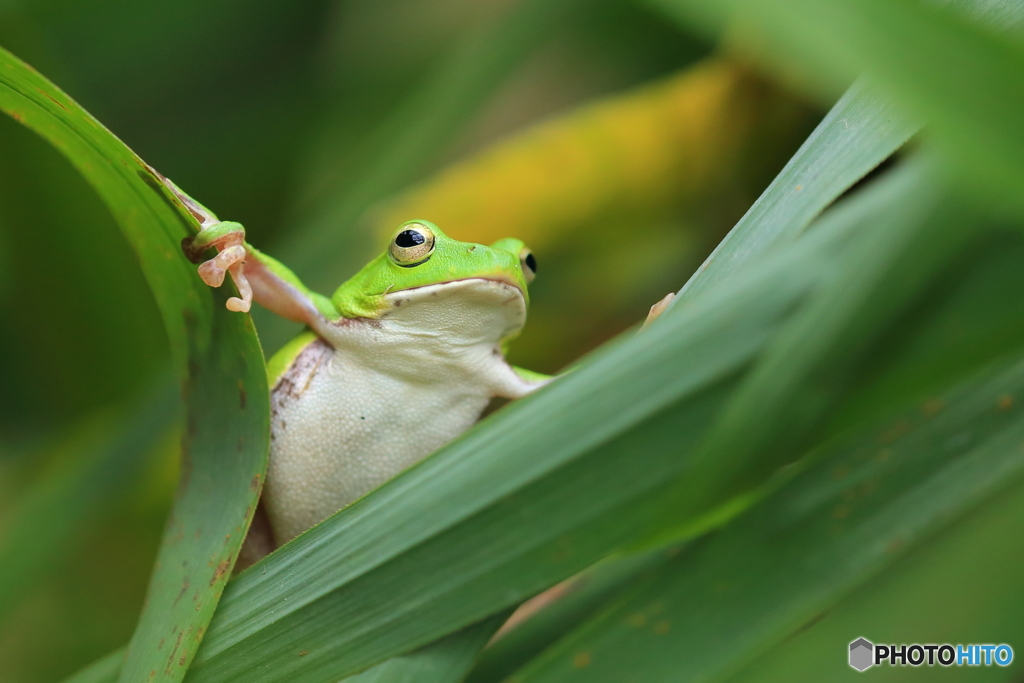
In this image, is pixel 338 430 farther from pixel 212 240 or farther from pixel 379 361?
pixel 212 240

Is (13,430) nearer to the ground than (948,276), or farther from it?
farther from it

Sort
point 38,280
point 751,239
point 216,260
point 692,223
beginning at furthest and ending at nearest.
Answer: point 692,223 → point 38,280 → point 216,260 → point 751,239

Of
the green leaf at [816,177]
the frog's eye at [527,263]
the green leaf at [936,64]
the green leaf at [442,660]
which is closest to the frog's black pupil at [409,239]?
the frog's eye at [527,263]

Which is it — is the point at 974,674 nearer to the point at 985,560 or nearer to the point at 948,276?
the point at 985,560

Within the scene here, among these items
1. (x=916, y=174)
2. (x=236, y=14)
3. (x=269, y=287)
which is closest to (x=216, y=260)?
(x=269, y=287)

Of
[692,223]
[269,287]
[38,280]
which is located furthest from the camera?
[692,223]

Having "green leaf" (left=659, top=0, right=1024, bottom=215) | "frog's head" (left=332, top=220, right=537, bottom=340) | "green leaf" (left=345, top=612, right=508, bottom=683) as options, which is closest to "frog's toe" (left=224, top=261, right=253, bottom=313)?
"frog's head" (left=332, top=220, right=537, bottom=340)

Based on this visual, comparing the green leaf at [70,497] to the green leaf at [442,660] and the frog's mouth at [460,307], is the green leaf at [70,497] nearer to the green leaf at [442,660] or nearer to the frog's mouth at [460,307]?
the frog's mouth at [460,307]

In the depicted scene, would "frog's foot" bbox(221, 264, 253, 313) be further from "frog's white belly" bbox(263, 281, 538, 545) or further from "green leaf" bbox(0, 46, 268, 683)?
"frog's white belly" bbox(263, 281, 538, 545)
